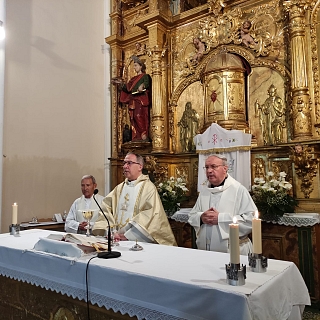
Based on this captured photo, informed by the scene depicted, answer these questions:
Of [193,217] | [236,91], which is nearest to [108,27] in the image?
[236,91]

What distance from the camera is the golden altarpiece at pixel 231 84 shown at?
18.1 feet

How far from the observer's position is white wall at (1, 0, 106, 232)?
258 inches

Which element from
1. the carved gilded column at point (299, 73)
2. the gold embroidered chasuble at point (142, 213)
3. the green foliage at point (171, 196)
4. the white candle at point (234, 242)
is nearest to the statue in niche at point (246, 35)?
the carved gilded column at point (299, 73)

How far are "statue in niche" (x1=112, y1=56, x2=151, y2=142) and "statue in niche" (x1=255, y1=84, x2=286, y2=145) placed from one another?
2.68 meters

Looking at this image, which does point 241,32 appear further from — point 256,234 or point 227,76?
point 256,234

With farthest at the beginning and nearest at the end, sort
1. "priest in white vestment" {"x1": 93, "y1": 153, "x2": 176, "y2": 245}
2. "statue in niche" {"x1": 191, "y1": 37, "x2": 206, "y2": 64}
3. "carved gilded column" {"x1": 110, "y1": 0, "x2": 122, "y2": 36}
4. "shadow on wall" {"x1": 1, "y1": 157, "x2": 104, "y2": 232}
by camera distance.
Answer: "carved gilded column" {"x1": 110, "y1": 0, "x2": 122, "y2": 36}
"statue in niche" {"x1": 191, "y1": 37, "x2": 206, "y2": 64}
"shadow on wall" {"x1": 1, "y1": 157, "x2": 104, "y2": 232}
"priest in white vestment" {"x1": 93, "y1": 153, "x2": 176, "y2": 245}

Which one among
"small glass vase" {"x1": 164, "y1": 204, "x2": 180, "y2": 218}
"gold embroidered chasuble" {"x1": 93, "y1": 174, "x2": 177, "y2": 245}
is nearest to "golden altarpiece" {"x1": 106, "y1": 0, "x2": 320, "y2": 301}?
"small glass vase" {"x1": 164, "y1": 204, "x2": 180, "y2": 218}

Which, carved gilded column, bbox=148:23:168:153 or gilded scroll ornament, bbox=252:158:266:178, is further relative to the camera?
carved gilded column, bbox=148:23:168:153

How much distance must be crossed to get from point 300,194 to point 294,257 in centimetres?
116

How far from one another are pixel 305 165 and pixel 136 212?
2.95 m

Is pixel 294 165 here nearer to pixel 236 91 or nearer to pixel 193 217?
pixel 236 91

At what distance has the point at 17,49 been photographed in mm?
6730

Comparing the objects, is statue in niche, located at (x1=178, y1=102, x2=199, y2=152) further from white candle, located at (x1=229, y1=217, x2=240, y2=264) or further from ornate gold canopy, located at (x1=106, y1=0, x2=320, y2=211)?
white candle, located at (x1=229, y1=217, x2=240, y2=264)

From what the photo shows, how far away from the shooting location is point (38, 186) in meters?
6.86
